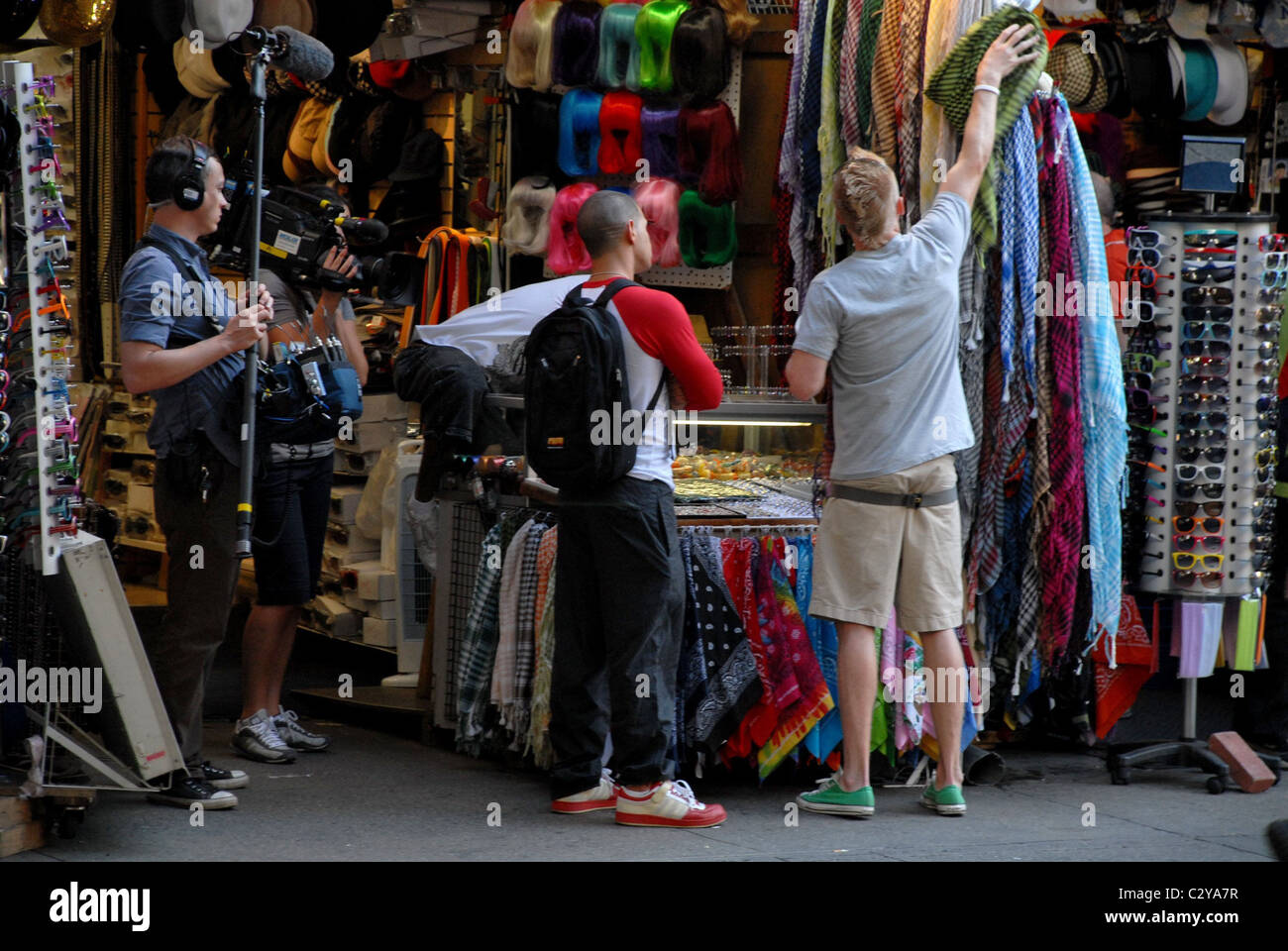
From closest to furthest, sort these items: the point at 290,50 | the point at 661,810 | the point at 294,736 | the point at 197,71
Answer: the point at 661,810
the point at 290,50
the point at 294,736
the point at 197,71

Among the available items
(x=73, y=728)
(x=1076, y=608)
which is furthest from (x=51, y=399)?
(x=1076, y=608)

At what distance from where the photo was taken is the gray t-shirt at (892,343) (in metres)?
4.45

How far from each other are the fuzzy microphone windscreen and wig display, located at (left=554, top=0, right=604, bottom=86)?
0.15 meters

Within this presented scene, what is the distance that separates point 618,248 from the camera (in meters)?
4.43

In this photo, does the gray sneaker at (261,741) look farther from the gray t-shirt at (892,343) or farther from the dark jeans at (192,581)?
the gray t-shirt at (892,343)

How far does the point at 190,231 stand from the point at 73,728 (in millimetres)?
1398

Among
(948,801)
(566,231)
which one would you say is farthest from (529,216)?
(948,801)

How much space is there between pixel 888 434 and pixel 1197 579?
1.42m

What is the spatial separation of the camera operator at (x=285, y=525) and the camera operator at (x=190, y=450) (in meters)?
0.40

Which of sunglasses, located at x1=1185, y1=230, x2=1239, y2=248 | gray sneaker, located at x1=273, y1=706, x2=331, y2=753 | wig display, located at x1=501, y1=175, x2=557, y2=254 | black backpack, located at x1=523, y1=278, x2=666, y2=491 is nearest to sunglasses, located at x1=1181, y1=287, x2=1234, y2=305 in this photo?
sunglasses, located at x1=1185, y1=230, x2=1239, y2=248

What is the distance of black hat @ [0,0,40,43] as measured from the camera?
5066 mm

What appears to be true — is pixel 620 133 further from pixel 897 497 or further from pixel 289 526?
pixel 897 497

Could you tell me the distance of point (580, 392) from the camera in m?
4.32

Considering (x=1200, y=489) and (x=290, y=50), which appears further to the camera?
(x=1200, y=489)
